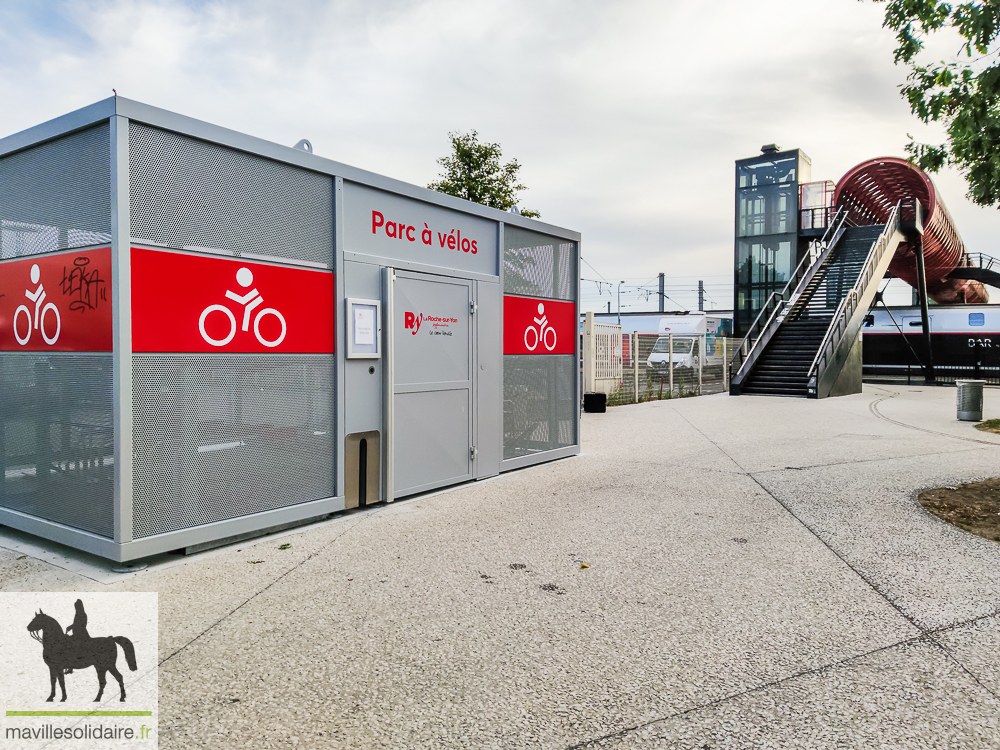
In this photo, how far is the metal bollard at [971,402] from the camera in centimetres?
1364

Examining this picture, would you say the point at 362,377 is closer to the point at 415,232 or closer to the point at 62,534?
the point at 415,232

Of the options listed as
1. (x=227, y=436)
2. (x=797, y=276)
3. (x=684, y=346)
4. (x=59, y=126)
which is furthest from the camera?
(x=797, y=276)

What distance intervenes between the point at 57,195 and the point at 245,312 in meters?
1.50

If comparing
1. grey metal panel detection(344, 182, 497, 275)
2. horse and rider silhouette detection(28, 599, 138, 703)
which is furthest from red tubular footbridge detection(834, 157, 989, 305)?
horse and rider silhouette detection(28, 599, 138, 703)

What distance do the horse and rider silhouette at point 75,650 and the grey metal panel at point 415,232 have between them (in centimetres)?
362

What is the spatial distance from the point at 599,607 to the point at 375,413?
10.3ft

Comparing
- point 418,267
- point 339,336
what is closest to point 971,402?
point 418,267

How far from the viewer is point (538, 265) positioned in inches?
350

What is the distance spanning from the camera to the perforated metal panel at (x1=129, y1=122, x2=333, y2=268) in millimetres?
4707

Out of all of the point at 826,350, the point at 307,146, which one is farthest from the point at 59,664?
the point at 826,350

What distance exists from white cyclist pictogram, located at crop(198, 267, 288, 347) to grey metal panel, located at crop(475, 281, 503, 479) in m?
2.62

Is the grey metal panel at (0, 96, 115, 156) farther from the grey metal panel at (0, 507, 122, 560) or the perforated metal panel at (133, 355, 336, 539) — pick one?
the grey metal panel at (0, 507, 122, 560)

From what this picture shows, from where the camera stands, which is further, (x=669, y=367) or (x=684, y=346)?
(x=684, y=346)

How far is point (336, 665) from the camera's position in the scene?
3273mm
